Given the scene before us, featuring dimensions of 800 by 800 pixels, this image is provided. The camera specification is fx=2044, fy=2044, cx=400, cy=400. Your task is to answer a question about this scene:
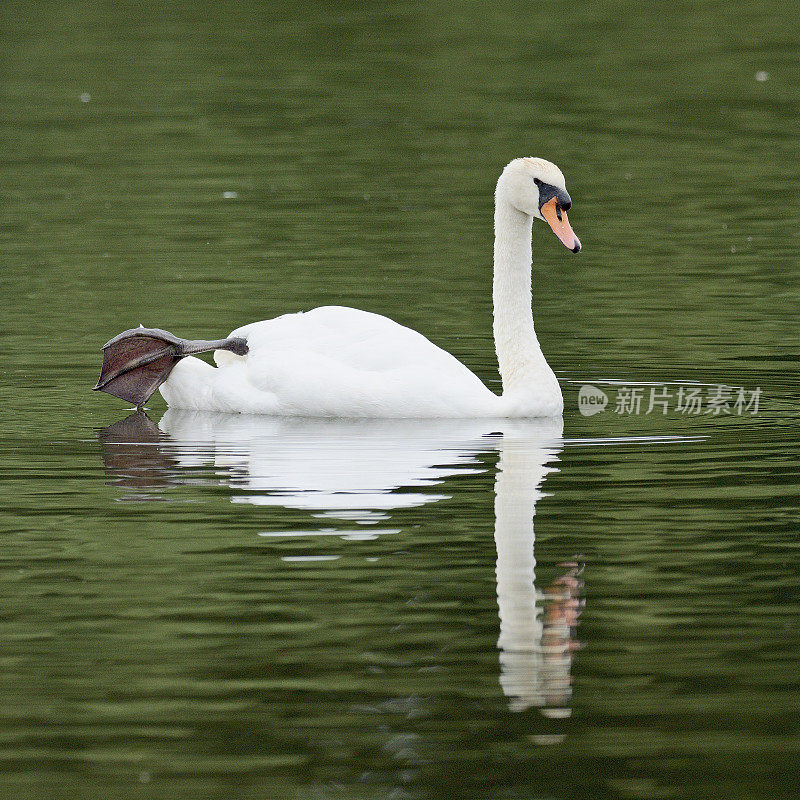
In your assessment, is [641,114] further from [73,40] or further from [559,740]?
[559,740]

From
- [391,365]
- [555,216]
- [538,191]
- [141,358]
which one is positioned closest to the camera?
[391,365]

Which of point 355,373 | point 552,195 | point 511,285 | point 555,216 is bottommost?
point 355,373

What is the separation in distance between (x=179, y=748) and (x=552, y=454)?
17.5ft

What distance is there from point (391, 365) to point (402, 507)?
2.68 metres

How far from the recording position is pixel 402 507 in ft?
33.4

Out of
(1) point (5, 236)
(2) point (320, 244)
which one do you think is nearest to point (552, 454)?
Result: (2) point (320, 244)

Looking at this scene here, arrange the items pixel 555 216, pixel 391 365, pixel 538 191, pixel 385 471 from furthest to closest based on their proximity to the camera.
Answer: pixel 538 191 → pixel 555 216 → pixel 391 365 → pixel 385 471

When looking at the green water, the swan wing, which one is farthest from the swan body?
the green water

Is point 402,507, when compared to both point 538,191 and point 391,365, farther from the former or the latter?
point 538,191

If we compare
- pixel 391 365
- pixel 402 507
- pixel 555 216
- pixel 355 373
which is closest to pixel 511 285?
pixel 555 216

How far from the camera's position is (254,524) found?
9.84 m

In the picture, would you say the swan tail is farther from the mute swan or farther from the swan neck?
the swan neck

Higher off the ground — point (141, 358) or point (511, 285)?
A: point (511, 285)

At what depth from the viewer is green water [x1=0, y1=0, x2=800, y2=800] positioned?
22.4ft
